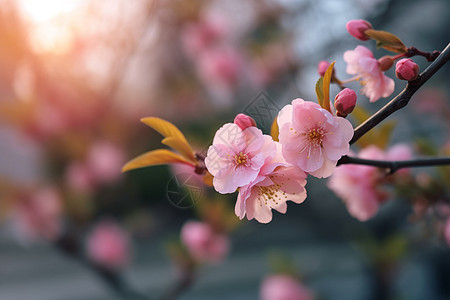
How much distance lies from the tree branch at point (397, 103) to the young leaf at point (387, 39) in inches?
3.2

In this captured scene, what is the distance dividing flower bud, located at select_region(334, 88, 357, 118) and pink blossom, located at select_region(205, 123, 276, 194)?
7 cm

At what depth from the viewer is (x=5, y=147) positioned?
5.84m

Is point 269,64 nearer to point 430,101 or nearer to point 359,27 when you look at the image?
point 430,101

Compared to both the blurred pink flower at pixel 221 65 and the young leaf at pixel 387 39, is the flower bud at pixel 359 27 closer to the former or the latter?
the young leaf at pixel 387 39

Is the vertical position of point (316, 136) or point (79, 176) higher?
point (79, 176)

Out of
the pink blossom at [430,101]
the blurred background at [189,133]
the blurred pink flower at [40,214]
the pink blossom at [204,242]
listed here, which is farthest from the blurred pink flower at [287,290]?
the pink blossom at [430,101]

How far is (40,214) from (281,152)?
1152 millimetres

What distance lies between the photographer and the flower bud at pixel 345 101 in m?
0.37

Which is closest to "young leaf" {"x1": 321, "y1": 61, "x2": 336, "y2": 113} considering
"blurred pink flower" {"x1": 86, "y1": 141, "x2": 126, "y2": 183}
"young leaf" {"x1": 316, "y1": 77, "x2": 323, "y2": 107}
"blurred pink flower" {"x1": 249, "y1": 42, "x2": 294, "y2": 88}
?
"young leaf" {"x1": 316, "y1": 77, "x2": 323, "y2": 107}

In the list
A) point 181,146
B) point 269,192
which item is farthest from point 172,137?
point 269,192

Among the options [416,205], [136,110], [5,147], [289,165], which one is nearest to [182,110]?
[136,110]

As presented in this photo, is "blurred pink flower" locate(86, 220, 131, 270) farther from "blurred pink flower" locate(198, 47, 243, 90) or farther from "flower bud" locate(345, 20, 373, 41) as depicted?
"flower bud" locate(345, 20, 373, 41)

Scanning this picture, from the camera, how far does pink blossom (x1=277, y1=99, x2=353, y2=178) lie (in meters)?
0.36

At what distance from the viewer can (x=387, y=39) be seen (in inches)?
17.6
